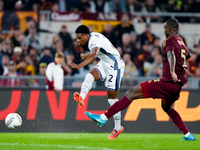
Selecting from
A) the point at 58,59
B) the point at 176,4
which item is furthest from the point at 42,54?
the point at 176,4

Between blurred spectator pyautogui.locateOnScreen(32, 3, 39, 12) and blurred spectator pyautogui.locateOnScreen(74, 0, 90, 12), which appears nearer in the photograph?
blurred spectator pyautogui.locateOnScreen(32, 3, 39, 12)

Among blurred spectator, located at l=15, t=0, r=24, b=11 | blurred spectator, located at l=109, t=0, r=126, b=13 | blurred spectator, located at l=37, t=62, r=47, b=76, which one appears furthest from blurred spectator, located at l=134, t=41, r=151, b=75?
blurred spectator, located at l=15, t=0, r=24, b=11

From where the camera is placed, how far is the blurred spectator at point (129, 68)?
1299 centimetres

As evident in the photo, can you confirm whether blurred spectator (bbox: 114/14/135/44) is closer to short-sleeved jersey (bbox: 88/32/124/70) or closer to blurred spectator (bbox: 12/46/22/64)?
blurred spectator (bbox: 12/46/22/64)

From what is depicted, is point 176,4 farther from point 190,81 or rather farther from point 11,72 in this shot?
point 11,72

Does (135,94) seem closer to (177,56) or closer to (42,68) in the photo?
(177,56)

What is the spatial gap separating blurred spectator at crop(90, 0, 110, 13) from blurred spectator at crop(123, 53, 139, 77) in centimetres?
308

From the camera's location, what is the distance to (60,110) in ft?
34.3

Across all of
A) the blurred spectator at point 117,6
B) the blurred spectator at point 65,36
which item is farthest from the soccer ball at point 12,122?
the blurred spectator at point 117,6

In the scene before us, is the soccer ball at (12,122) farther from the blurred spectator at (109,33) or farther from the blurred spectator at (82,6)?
the blurred spectator at (82,6)

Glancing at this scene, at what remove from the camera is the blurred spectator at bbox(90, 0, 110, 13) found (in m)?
15.6

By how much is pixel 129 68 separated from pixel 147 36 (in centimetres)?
228

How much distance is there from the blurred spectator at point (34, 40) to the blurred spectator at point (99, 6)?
271cm

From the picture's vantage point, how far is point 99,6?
15625 millimetres
